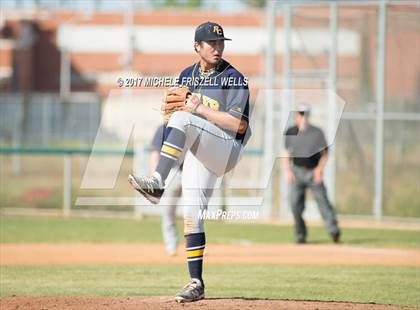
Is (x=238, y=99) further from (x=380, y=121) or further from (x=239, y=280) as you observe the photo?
(x=380, y=121)

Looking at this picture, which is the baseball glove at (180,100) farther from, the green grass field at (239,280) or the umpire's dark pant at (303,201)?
the umpire's dark pant at (303,201)

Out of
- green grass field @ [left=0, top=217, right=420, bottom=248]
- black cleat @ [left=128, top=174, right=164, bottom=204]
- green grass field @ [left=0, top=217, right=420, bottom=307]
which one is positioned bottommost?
green grass field @ [left=0, top=217, right=420, bottom=248]

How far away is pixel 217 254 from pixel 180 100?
7.17m

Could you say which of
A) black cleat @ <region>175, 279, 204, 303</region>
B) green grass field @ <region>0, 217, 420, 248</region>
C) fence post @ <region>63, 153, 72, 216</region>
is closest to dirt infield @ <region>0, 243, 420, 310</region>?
green grass field @ <region>0, 217, 420, 248</region>

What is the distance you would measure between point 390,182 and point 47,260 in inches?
381

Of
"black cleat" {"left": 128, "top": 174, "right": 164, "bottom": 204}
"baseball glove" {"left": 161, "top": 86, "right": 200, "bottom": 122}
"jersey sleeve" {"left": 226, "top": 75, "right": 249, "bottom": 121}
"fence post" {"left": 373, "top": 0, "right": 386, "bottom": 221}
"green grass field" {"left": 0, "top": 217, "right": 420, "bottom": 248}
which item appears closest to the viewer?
"black cleat" {"left": 128, "top": 174, "right": 164, "bottom": 204}

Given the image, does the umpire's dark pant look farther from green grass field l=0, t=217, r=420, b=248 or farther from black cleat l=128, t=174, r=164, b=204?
black cleat l=128, t=174, r=164, b=204

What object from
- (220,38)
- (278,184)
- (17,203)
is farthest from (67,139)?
(220,38)

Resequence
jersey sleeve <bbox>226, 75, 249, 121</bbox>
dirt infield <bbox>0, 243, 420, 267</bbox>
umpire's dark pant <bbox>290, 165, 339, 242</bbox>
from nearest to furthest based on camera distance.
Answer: jersey sleeve <bbox>226, 75, 249, 121</bbox> → dirt infield <bbox>0, 243, 420, 267</bbox> → umpire's dark pant <bbox>290, 165, 339, 242</bbox>

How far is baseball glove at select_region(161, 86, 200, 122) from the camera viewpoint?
8.12 metres

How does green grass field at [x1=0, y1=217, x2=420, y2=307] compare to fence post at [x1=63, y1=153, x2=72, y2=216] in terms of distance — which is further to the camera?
fence post at [x1=63, y1=153, x2=72, y2=216]

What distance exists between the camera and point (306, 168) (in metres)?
16.8

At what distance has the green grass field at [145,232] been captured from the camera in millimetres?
17422

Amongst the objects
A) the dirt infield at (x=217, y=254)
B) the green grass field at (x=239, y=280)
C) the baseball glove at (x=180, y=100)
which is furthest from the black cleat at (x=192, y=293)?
the dirt infield at (x=217, y=254)
